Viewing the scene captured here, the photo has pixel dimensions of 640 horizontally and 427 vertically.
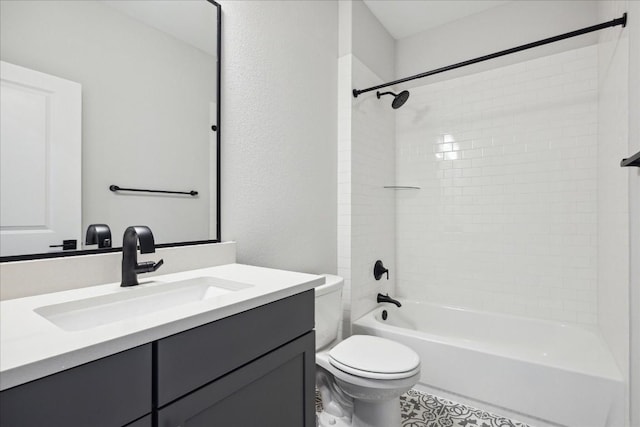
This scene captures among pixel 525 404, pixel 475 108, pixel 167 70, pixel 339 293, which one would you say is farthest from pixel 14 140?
pixel 475 108

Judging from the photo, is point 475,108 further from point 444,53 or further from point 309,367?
point 309,367

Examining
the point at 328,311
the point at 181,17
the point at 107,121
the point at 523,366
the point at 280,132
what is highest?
the point at 181,17

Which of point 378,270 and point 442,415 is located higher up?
point 378,270

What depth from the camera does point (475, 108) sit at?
255 centimetres

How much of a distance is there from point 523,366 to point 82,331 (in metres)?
1.95

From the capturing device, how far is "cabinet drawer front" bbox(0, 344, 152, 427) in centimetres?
48

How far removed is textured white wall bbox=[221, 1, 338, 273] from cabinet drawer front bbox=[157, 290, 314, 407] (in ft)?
2.07

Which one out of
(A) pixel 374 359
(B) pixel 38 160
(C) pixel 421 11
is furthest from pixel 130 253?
(C) pixel 421 11

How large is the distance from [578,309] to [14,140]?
298 centimetres

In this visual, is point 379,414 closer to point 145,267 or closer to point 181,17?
point 145,267

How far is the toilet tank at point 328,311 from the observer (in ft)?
5.27

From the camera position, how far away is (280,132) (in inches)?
69.4

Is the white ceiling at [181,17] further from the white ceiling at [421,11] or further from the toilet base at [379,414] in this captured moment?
the toilet base at [379,414]

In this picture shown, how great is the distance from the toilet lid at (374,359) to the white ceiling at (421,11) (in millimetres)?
2364
